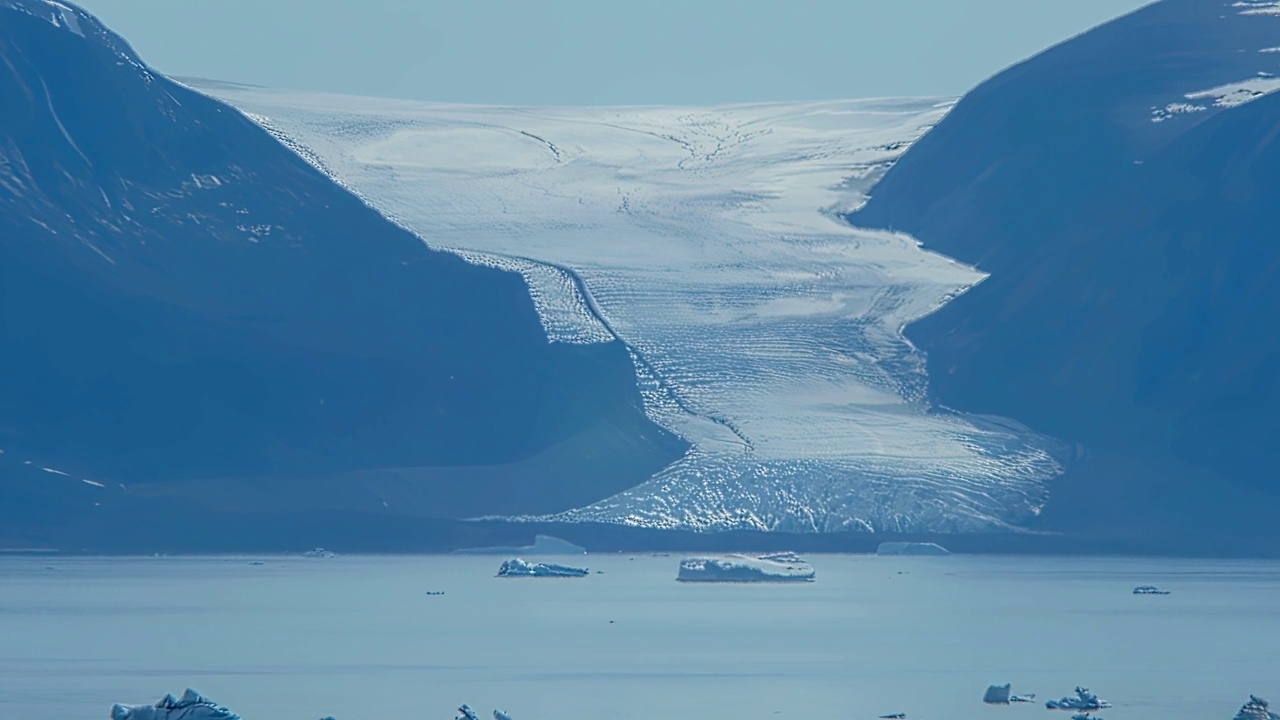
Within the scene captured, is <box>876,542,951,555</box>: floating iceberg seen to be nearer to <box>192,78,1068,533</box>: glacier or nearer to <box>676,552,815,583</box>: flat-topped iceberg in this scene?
<box>192,78,1068,533</box>: glacier

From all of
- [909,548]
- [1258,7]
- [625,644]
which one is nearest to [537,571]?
[909,548]

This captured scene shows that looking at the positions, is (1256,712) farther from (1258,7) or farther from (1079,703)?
(1258,7)

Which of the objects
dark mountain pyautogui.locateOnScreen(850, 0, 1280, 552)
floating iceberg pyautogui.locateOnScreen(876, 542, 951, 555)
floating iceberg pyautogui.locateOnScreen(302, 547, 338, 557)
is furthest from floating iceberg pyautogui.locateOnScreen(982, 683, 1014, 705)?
floating iceberg pyautogui.locateOnScreen(302, 547, 338, 557)

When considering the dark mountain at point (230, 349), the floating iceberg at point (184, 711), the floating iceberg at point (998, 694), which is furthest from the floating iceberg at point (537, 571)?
the floating iceberg at point (184, 711)

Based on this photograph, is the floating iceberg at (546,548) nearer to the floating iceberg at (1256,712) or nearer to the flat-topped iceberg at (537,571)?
the flat-topped iceberg at (537,571)

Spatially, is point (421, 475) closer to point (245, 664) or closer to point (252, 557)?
point (252, 557)

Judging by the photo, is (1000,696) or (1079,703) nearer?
(1079,703)
